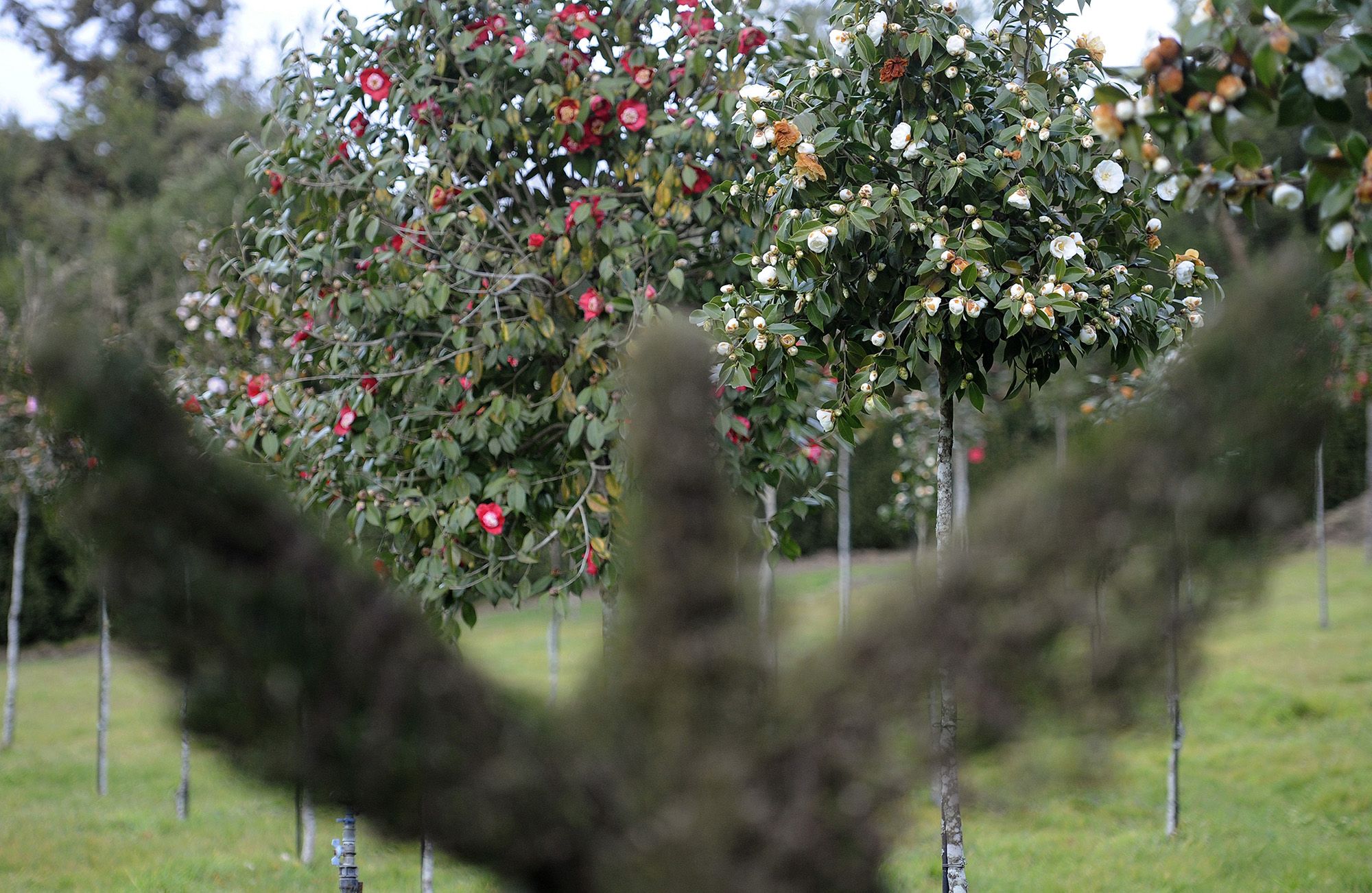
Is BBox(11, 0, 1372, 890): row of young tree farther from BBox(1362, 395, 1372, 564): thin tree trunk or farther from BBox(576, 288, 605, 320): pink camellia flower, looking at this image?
BBox(1362, 395, 1372, 564): thin tree trunk

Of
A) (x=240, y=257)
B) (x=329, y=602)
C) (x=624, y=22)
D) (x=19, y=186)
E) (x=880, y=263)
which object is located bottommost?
(x=329, y=602)

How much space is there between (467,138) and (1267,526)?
3.54 meters

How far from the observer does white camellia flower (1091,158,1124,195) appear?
8.09 feet

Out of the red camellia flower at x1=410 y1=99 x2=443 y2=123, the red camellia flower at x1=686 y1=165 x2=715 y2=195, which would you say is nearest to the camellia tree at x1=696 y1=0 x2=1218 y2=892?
the red camellia flower at x1=686 y1=165 x2=715 y2=195

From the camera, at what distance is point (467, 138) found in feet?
12.2

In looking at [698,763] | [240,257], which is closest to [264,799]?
[698,763]

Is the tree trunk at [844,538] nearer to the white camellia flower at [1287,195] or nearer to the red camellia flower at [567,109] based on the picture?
the white camellia flower at [1287,195]

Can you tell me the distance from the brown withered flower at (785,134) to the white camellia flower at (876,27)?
0.29 meters

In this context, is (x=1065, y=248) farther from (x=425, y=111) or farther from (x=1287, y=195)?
(x=425, y=111)

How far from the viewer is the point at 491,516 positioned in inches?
138

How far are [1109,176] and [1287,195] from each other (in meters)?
1.08

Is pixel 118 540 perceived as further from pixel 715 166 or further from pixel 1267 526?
pixel 715 166

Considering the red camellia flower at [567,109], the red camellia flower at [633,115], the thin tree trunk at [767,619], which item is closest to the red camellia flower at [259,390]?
the red camellia flower at [567,109]

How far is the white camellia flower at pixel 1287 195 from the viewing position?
4.82ft
